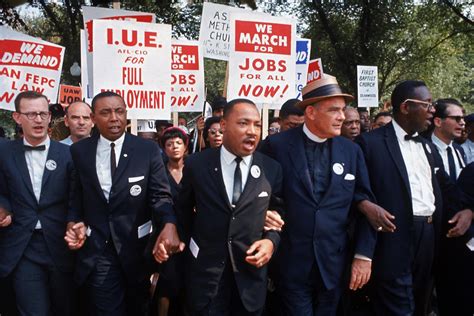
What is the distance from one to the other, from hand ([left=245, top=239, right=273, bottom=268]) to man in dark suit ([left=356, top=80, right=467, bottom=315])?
1185mm

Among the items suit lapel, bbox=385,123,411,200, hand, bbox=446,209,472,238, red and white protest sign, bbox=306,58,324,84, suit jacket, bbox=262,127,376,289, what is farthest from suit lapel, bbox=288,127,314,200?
red and white protest sign, bbox=306,58,324,84

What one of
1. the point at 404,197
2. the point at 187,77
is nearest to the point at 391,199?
the point at 404,197

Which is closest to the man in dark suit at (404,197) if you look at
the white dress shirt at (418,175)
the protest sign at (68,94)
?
the white dress shirt at (418,175)

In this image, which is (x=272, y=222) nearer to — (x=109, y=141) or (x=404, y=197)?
(x=404, y=197)

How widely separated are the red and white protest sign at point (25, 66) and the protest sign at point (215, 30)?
8.48ft

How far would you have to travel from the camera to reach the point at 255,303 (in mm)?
3527

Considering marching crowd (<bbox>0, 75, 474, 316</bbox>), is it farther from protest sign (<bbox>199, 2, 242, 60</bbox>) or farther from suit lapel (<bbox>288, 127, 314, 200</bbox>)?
protest sign (<bbox>199, 2, 242, 60</bbox>)

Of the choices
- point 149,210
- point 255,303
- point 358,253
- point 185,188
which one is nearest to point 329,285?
point 358,253

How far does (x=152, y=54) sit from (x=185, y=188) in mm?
2690

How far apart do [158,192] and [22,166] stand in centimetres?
108

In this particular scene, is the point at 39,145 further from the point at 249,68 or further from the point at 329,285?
the point at 249,68

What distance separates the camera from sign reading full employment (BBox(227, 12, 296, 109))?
6.44 m

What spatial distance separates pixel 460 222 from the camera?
4.35 m

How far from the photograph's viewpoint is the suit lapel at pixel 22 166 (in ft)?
13.2
